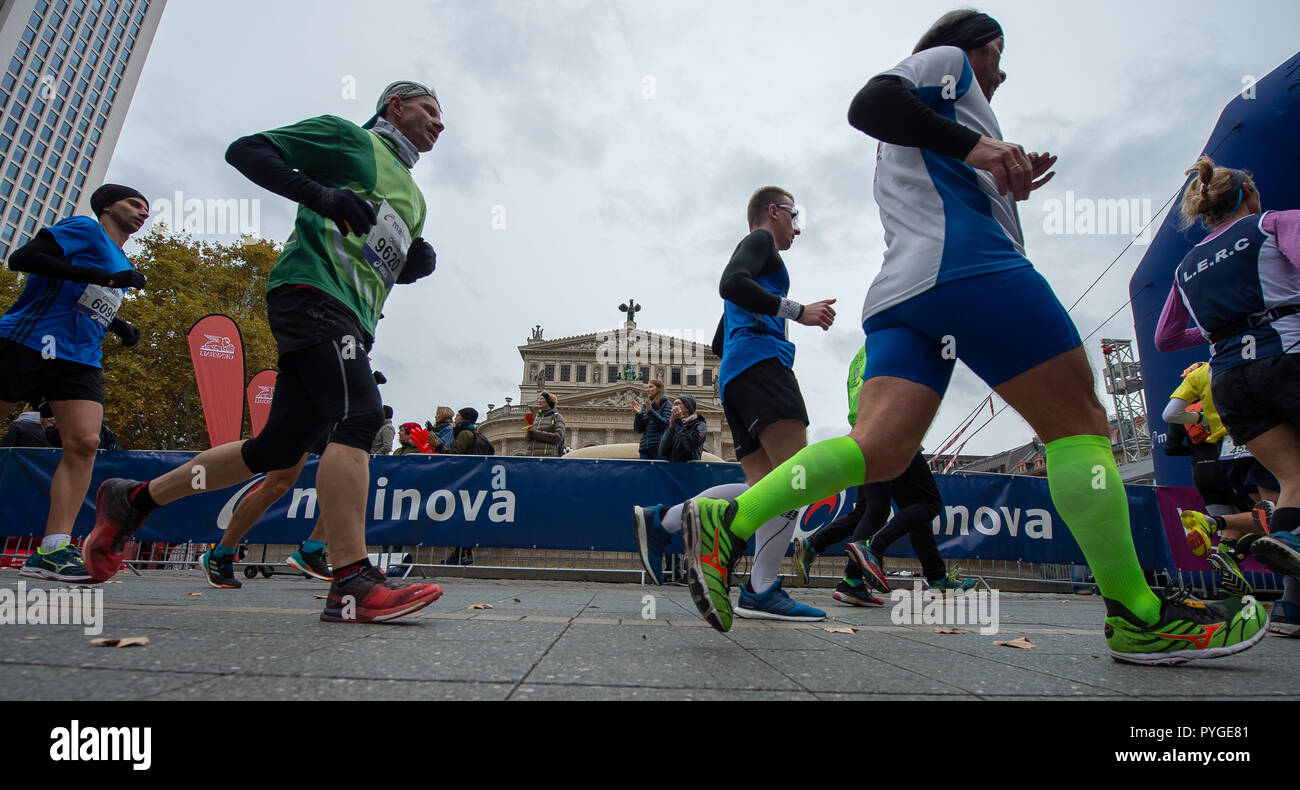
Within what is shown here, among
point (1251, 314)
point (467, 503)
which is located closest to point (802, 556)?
point (1251, 314)

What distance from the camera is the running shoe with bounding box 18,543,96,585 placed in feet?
11.0

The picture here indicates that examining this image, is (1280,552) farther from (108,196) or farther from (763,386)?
(108,196)

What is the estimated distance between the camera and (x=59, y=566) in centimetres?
336

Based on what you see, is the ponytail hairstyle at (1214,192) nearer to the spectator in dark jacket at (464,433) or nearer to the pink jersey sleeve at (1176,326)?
the pink jersey sleeve at (1176,326)

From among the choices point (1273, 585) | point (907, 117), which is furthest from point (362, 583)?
point (1273, 585)

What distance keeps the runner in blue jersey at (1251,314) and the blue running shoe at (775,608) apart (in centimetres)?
178

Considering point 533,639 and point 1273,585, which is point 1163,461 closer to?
point 1273,585

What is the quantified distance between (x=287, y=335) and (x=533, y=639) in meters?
1.50

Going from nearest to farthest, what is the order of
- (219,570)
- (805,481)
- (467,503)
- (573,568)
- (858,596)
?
(805,481), (219,570), (858,596), (467,503), (573,568)

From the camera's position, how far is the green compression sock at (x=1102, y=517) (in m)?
1.84

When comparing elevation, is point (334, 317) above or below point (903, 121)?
below

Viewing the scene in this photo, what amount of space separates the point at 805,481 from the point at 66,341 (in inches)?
162

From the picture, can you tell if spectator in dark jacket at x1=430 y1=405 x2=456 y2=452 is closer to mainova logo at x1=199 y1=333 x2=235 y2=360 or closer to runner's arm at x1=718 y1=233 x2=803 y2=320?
mainova logo at x1=199 y1=333 x2=235 y2=360
